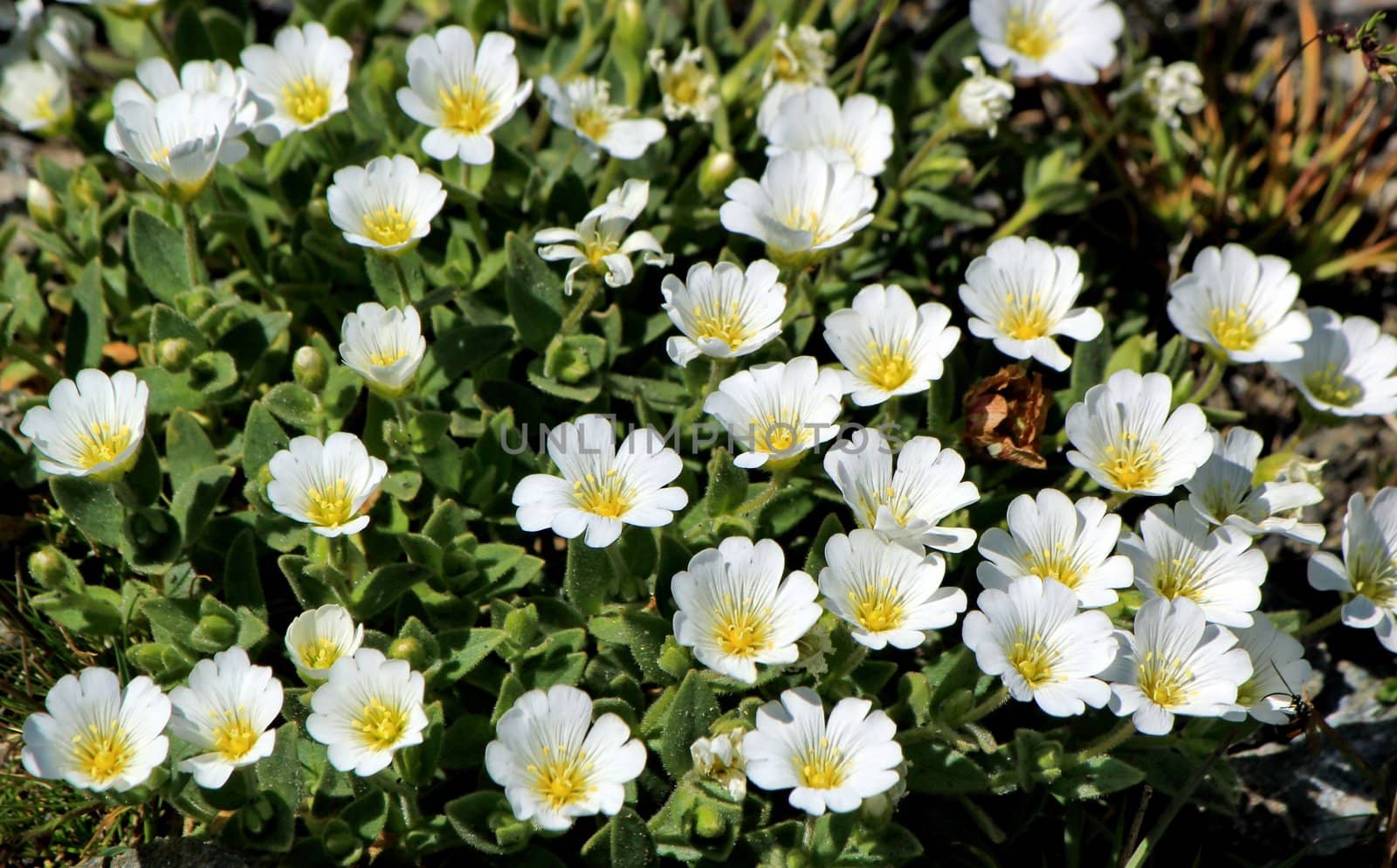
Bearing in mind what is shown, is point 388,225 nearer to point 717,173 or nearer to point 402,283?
point 402,283

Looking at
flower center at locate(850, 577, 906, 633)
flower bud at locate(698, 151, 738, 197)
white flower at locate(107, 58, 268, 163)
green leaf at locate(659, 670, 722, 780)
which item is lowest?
green leaf at locate(659, 670, 722, 780)

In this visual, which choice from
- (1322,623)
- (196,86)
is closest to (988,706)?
(1322,623)

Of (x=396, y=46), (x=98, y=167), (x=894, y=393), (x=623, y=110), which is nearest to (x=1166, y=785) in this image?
(x=894, y=393)

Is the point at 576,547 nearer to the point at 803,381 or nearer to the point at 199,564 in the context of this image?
the point at 803,381

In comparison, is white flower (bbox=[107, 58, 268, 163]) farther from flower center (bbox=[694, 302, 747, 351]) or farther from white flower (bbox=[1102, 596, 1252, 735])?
white flower (bbox=[1102, 596, 1252, 735])

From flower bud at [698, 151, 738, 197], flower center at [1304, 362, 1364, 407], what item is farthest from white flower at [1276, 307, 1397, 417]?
flower bud at [698, 151, 738, 197]
